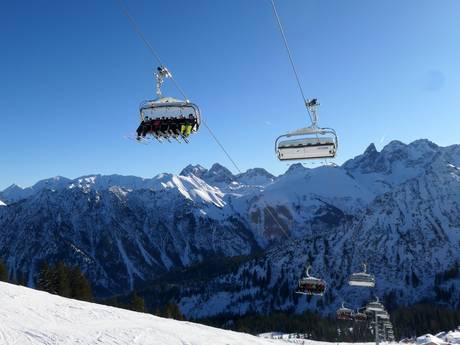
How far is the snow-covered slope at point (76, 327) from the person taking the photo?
1118 inches

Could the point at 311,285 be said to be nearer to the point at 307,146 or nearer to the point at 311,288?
the point at 311,288

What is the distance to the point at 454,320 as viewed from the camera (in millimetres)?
166000

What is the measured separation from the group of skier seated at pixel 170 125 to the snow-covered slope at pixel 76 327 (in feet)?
46.8

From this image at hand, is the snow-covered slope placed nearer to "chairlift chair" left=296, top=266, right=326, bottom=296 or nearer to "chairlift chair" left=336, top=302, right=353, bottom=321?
"chairlift chair" left=296, top=266, right=326, bottom=296

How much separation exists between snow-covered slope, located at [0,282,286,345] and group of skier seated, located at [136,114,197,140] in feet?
46.8

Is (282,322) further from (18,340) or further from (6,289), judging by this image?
(18,340)

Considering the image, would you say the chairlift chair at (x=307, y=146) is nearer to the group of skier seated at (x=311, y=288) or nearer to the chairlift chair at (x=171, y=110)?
the chairlift chair at (x=171, y=110)

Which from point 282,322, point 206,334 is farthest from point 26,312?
point 282,322

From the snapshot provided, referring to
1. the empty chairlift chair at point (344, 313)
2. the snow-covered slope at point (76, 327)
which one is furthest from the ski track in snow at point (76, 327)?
the empty chairlift chair at point (344, 313)

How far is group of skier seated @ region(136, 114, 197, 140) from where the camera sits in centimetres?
1945

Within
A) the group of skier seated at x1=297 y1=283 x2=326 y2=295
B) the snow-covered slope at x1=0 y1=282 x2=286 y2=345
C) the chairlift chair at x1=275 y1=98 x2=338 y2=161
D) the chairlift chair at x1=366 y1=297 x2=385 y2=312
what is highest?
the chairlift chair at x1=275 y1=98 x2=338 y2=161

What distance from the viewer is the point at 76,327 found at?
3228 centimetres

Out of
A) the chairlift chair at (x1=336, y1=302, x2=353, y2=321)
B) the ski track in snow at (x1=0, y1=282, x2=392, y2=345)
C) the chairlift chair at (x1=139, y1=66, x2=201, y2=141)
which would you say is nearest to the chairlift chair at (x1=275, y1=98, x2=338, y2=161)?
the chairlift chair at (x1=139, y1=66, x2=201, y2=141)

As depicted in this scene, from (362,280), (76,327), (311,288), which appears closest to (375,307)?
(311,288)
